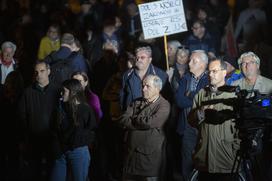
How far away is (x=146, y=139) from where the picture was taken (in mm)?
8344

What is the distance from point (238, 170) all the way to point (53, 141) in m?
2.52

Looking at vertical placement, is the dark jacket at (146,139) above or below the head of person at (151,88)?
below

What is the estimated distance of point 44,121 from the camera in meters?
9.62

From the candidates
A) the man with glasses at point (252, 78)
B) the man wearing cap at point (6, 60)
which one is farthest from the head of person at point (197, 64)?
the man wearing cap at point (6, 60)

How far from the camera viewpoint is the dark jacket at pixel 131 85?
32.1 feet

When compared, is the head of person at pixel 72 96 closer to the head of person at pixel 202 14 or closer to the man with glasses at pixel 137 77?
the man with glasses at pixel 137 77

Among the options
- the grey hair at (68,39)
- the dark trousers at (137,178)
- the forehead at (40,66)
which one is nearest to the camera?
the dark trousers at (137,178)

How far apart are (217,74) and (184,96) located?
1.19 meters

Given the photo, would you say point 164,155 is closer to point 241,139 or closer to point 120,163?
point 241,139

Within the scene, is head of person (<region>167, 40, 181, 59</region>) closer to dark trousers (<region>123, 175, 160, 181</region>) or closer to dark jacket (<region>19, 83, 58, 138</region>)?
dark jacket (<region>19, 83, 58, 138</region>)

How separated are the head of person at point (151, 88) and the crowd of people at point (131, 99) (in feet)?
0.04

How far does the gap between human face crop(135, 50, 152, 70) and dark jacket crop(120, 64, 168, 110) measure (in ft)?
0.34

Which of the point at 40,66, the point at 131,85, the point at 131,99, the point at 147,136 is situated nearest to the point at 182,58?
the point at 131,85

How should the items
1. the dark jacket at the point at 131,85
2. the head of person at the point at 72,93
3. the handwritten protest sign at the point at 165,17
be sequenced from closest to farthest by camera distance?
the head of person at the point at 72,93 < the dark jacket at the point at 131,85 < the handwritten protest sign at the point at 165,17
